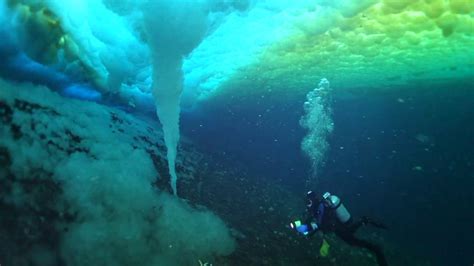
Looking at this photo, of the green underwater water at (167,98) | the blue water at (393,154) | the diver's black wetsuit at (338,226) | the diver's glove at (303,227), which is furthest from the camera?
the blue water at (393,154)

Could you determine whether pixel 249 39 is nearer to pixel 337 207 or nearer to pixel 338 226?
pixel 337 207

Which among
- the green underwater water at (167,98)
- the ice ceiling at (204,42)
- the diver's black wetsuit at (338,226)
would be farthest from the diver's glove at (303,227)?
the ice ceiling at (204,42)

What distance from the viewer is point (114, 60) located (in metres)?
11.8

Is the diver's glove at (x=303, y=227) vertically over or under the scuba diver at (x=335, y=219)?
over

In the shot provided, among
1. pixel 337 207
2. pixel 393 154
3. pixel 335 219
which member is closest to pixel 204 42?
pixel 337 207

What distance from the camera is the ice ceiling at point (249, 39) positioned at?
9453 mm

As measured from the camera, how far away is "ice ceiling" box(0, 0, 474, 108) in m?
9.45

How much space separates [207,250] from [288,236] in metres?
3.87

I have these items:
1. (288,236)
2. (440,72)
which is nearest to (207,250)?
(288,236)

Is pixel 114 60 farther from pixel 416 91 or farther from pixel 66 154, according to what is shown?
pixel 416 91

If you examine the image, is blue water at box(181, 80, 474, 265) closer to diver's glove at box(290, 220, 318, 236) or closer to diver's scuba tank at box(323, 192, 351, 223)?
diver's scuba tank at box(323, 192, 351, 223)

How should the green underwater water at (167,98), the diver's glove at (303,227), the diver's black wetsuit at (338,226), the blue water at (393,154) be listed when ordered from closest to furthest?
the green underwater water at (167,98), the diver's glove at (303,227), the diver's black wetsuit at (338,226), the blue water at (393,154)

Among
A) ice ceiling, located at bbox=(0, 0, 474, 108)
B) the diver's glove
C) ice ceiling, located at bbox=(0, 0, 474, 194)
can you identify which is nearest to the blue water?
ice ceiling, located at bbox=(0, 0, 474, 108)

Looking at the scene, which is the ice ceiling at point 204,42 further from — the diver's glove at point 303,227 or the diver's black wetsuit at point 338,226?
the diver's black wetsuit at point 338,226
